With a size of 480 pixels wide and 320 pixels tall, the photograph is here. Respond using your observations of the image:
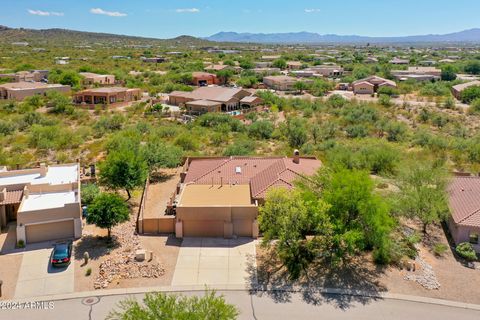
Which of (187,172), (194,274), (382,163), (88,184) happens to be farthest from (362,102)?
(194,274)

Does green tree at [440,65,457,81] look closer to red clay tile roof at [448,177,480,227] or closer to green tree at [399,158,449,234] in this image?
red clay tile roof at [448,177,480,227]

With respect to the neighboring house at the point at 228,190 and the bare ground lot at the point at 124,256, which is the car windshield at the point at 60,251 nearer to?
the bare ground lot at the point at 124,256

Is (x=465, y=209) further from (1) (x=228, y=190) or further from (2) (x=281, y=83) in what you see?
(2) (x=281, y=83)

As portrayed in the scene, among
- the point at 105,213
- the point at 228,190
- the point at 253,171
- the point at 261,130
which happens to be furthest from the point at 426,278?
the point at 261,130

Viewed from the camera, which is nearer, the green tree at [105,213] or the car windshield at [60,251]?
the car windshield at [60,251]

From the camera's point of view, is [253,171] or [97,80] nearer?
[253,171]

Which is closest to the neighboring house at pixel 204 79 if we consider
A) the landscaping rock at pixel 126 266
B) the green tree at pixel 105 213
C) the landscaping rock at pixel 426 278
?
the green tree at pixel 105 213
